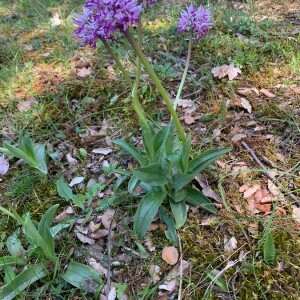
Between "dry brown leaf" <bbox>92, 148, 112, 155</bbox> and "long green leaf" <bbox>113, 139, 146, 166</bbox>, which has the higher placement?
"long green leaf" <bbox>113, 139, 146, 166</bbox>

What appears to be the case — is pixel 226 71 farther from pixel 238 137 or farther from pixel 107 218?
pixel 107 218

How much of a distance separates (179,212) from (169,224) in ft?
0.29

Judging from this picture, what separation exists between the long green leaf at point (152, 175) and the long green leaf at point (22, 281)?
638mm

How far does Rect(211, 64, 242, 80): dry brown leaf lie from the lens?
2.74 meters

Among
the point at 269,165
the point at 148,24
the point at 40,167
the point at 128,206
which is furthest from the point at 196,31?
the point at 148,24

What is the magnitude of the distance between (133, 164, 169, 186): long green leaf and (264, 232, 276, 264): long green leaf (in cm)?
52

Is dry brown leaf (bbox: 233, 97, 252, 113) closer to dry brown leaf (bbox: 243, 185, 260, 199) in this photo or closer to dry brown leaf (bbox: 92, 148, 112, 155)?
dry brown leaf (bbox: 243, 185, 260, 199)

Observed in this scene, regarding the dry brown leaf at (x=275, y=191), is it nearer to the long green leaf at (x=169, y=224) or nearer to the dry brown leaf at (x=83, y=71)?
the long green leaf at (x=169, y=224)

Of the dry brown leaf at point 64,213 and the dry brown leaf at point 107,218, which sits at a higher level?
the dry brown leaf at point 64,213

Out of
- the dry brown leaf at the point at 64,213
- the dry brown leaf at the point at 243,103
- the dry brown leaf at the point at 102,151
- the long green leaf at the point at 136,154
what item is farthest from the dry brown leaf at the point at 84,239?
the dry brown leaf at the point at 243,103

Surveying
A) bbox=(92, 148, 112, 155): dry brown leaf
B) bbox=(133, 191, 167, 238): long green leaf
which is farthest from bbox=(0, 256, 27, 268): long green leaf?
bbox=(92, 148, 112, 155): dry brown leaf

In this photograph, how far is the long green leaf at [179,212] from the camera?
181cm

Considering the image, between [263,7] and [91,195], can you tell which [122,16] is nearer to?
[91,195]

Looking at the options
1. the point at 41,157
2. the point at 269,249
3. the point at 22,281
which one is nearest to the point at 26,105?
the point at 41,157
